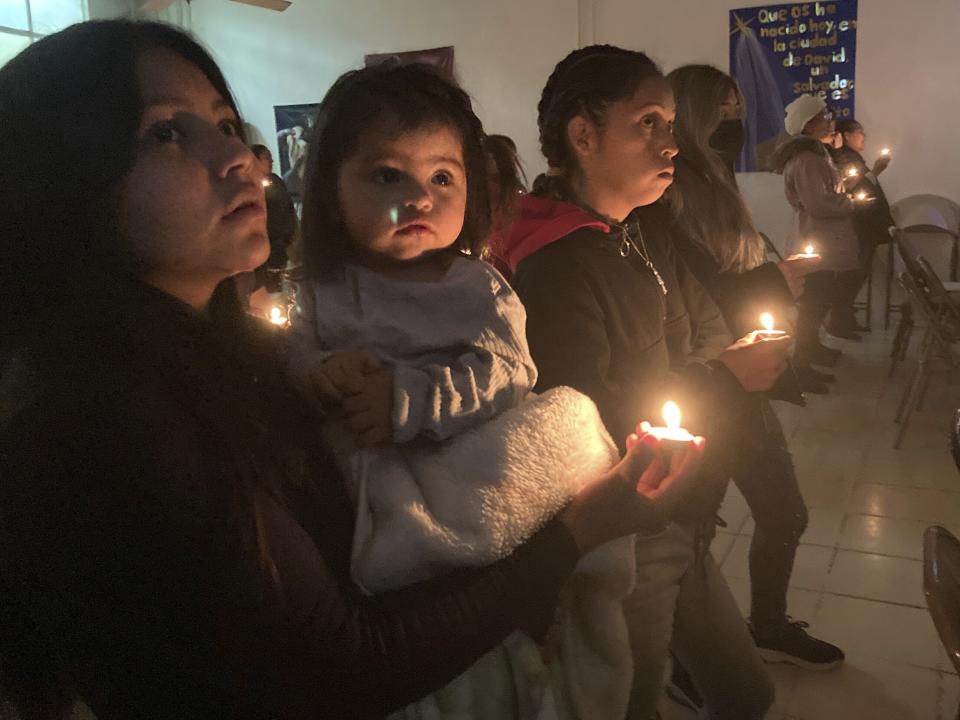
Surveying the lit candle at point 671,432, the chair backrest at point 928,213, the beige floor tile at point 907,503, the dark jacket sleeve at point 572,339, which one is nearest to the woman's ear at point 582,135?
the dark jacket sleeve at point 572,339

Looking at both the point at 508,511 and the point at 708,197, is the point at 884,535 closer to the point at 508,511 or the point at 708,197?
the point at 708,197

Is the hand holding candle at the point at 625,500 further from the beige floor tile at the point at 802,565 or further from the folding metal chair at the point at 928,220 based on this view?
the folding metal chair at the point at 928,220

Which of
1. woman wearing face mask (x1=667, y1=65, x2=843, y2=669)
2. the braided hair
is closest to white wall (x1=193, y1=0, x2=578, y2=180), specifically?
woman wearing face mask (x1=667, y1=65, x2=843, y2=669)

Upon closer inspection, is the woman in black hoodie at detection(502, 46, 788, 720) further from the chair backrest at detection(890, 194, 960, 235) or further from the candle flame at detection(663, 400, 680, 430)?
the chair backrest at detection(890, 194, 960, 235)

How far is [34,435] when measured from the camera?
604mm

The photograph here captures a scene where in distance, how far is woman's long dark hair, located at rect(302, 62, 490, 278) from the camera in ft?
3.33

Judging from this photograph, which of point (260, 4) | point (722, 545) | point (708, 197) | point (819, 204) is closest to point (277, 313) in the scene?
point (708, 197)

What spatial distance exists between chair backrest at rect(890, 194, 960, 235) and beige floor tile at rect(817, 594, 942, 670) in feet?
15.0

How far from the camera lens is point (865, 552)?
2908mm

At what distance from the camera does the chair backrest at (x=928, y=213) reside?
6.08 m

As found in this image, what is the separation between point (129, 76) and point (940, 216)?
22.2ft

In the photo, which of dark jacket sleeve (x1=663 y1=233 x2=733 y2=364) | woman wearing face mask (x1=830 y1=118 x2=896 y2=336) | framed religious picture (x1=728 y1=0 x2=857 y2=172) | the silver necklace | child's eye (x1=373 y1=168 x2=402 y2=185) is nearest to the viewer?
child's eye (x1=373 y1=168 x2=402 y2=185)

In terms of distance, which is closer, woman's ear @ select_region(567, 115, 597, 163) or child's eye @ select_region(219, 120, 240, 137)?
child's eye @ select_region(219, 120, 240, 137)

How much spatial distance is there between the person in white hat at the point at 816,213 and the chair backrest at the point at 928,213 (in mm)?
966
